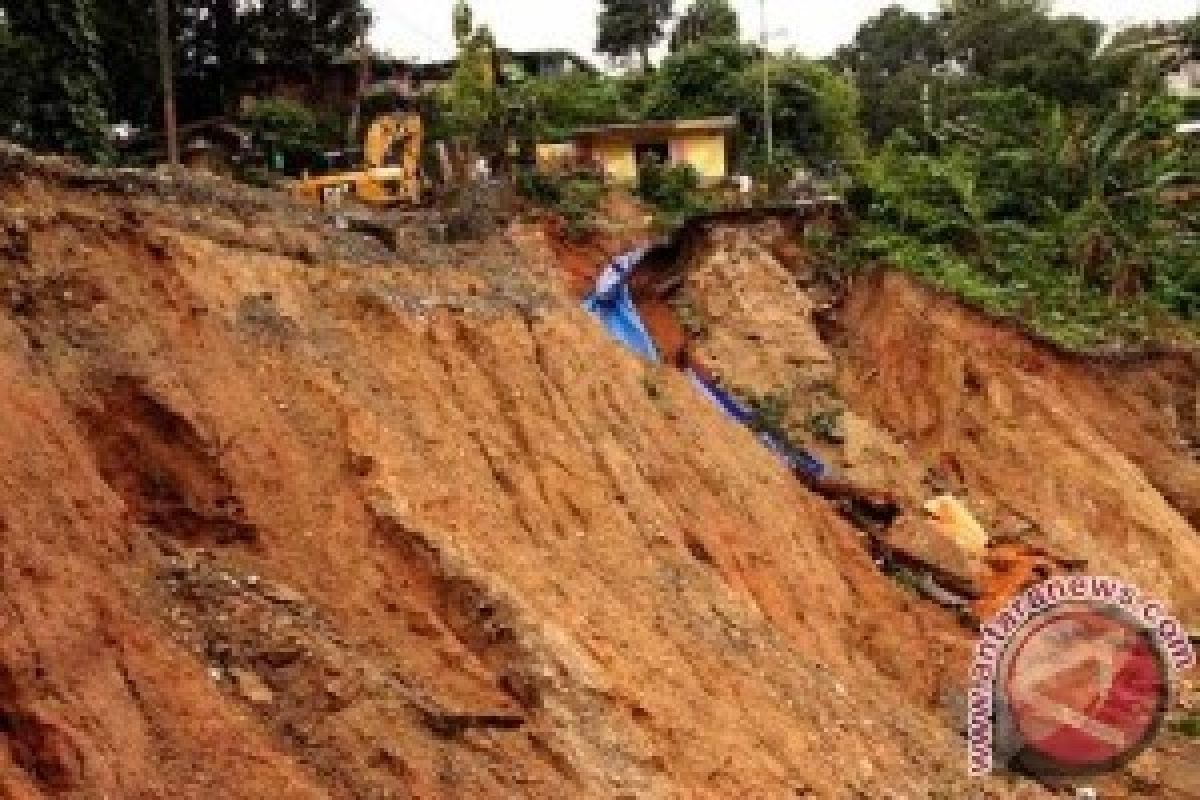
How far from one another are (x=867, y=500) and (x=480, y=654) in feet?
31.7

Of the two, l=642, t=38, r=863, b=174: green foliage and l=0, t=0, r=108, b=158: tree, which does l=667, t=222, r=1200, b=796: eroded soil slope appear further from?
l=642, t=38, r=863, b=174: green foliage

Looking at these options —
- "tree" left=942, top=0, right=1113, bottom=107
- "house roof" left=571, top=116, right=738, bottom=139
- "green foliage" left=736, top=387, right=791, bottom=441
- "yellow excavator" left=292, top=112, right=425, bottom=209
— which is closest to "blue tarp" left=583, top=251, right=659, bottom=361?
"green foliage" left=736, top=387, right=791, bottom=441

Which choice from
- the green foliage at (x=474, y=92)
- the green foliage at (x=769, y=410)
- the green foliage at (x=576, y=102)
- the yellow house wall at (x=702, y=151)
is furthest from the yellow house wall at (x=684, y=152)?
the green foliage at (x=769, y=410)

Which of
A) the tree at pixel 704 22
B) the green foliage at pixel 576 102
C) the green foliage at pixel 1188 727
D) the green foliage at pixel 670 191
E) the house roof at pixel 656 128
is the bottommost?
the green foliage at pixel 1188 727

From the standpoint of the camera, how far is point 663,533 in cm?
1627

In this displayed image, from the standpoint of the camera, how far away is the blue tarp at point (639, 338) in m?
21.8

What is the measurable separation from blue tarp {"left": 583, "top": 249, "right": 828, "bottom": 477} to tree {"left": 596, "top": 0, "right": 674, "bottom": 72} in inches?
1094

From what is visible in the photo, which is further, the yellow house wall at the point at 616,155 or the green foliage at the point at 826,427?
the yellow house wall at the point at 616,155

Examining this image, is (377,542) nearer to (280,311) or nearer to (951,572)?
(280,311)

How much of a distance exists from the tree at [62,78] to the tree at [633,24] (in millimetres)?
29708

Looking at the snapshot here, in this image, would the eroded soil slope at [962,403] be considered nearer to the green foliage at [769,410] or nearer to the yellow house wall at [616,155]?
the green foliage at [769,410]

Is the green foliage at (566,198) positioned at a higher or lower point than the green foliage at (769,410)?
higher

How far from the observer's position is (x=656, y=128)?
33469 mm

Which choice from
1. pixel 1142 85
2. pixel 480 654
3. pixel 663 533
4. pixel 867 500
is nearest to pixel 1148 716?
pixel 867 500
